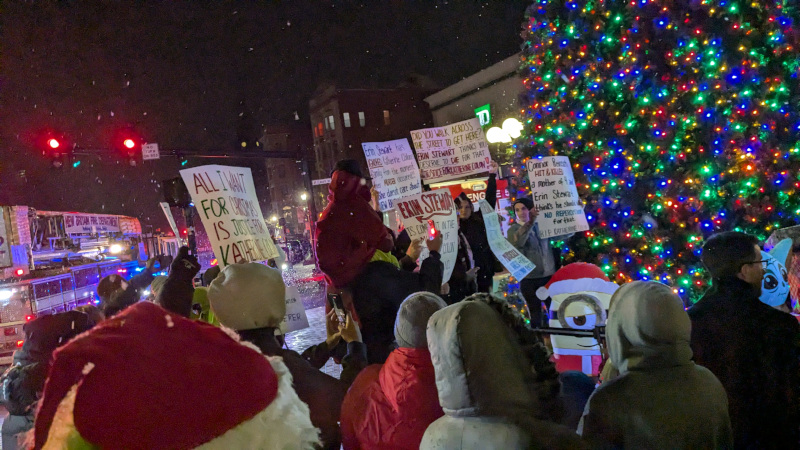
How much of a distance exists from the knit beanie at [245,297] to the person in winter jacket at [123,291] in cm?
301

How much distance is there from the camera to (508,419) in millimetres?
1695

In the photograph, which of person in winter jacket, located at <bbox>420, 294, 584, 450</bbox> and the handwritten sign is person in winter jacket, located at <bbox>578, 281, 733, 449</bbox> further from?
the handwritten sign

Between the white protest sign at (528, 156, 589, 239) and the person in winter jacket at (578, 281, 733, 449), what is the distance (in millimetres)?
5063

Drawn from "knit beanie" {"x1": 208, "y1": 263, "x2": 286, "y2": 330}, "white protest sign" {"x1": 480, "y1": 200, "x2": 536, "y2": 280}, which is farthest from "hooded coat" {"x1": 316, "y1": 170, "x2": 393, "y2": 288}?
"white protest sign" {"x1": 480, "y1": 200, "x2": 536, "y2": 280}

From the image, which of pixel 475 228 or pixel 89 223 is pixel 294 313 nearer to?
pixel 475 228

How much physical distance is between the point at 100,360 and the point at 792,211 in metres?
7.60

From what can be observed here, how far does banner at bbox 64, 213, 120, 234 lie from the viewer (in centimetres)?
1771

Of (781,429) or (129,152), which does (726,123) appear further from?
(129,152)

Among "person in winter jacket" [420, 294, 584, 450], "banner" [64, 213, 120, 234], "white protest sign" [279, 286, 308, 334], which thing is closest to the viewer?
"person in winter jacket" [420, 294, 584, 450]

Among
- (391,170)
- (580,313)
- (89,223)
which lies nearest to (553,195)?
(391,170)

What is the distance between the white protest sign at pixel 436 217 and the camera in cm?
566

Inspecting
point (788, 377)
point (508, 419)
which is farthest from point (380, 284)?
point (788, 377)

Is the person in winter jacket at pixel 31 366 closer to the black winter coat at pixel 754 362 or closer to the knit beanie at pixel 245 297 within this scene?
the knit beanie at pixel 245 297

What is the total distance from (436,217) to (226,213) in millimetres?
2207
